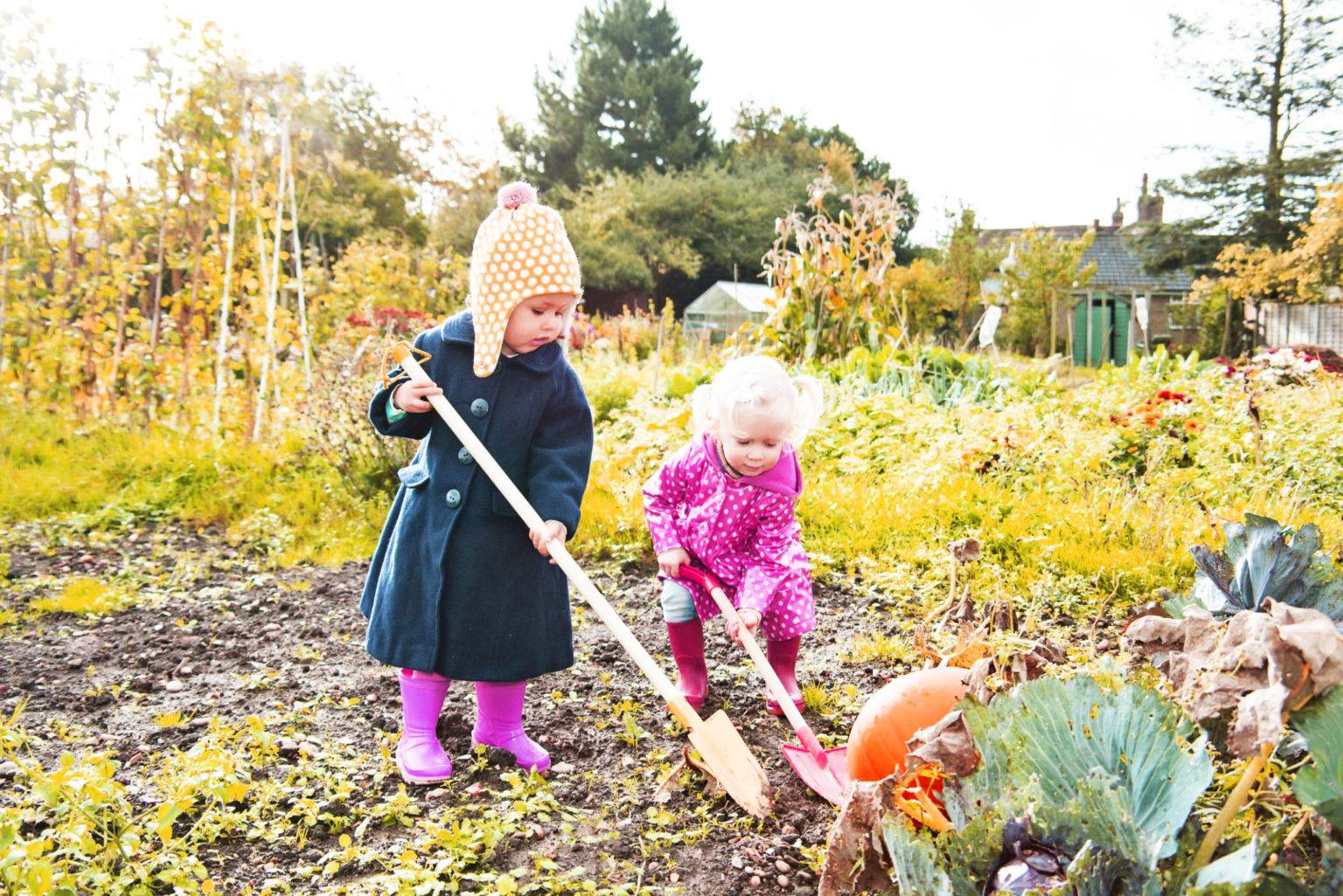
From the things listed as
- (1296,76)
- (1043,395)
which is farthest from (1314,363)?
(1296,76)

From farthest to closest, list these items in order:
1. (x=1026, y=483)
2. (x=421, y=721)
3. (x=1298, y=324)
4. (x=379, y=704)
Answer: (x=1298, y=324), (x=1026, y=483), (x=379, y=704), (x=421, y=721)

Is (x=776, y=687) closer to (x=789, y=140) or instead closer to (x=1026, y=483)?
(x=1026, y=483)

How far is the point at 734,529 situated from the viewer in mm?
2924

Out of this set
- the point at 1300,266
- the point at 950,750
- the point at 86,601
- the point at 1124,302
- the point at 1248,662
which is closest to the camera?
the point at 1248,662

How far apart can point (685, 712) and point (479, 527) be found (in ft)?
2.28

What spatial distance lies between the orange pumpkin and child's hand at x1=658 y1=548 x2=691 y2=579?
0.76 m

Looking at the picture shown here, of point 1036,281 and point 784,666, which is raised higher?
point 1036,281

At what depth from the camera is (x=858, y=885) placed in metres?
1.68

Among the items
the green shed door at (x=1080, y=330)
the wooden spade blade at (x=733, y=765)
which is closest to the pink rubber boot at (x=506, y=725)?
the wooden spade blade at (x=733, y=765)

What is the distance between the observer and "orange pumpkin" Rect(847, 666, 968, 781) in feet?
7.22

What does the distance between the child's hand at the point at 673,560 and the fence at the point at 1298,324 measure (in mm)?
20939

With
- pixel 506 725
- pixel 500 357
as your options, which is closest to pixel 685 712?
pixel 506 725

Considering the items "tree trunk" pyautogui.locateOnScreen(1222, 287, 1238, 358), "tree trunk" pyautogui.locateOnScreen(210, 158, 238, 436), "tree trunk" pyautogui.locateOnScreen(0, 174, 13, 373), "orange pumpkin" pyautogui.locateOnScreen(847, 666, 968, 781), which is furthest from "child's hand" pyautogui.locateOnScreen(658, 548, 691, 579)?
"tree trunk" pyautogui.locateOnScreen(1222, 287, 1238, 358)

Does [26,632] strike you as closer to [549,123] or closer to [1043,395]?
[1043,395]
